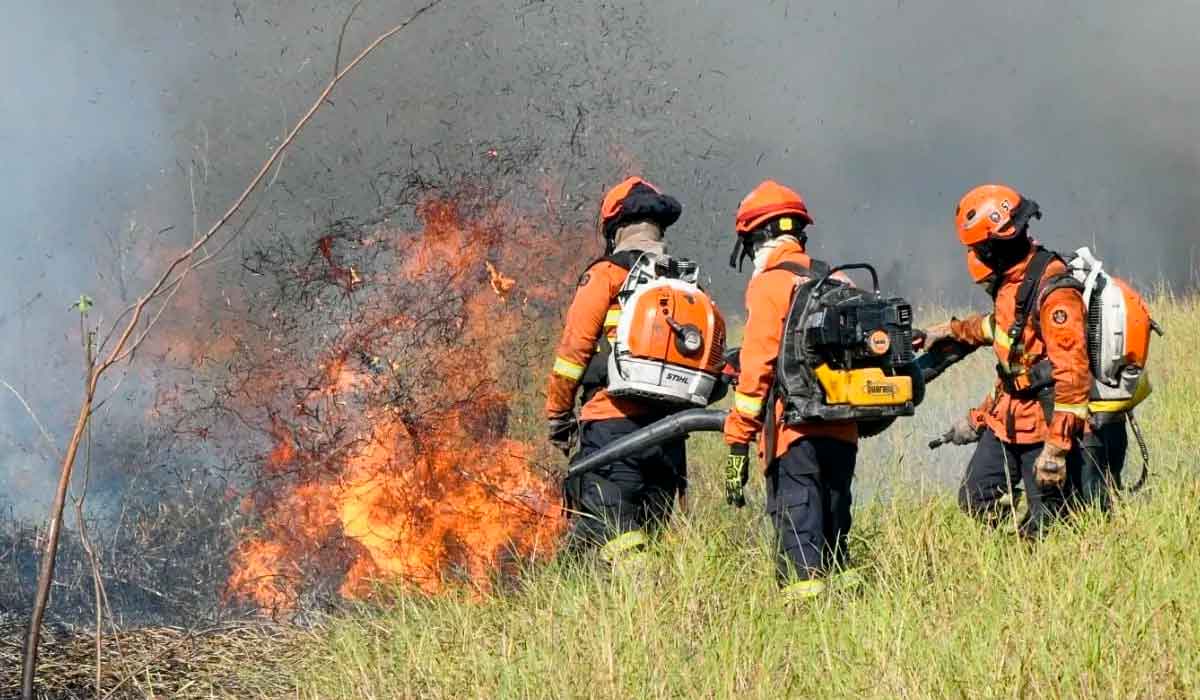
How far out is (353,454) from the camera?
8.12 metres

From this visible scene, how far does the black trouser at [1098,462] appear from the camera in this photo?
5781 mm

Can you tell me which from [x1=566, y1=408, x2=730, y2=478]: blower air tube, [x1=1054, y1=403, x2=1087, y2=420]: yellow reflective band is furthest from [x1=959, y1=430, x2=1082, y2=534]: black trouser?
[x1=566, y1=408, x2=730, y2=478]: blower air tube

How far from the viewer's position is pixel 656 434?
5.64 metres

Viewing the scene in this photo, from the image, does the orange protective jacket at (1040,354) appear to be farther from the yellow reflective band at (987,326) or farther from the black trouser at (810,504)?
the black trouser at (810,504)

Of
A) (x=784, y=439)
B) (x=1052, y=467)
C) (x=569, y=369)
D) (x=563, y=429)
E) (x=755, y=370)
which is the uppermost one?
(x=569, y=369)

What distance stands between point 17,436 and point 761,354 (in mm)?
5971

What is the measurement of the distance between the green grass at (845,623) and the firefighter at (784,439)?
0.20 meters

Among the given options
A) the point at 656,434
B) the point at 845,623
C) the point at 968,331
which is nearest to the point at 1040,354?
the point at 968,331

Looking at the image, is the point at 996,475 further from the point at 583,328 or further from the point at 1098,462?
the point at 583,328

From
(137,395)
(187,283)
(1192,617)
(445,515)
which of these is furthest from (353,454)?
(1192,617)

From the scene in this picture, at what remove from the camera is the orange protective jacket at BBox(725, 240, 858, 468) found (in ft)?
16.6

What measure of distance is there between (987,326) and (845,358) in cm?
137

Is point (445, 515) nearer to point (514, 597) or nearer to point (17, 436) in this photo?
point (514, 597)

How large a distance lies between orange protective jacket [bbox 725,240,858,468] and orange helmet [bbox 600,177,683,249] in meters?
0.98
